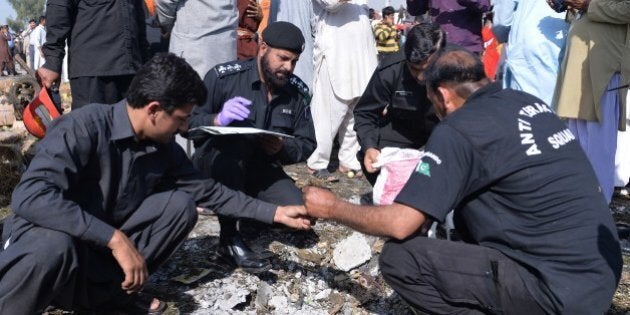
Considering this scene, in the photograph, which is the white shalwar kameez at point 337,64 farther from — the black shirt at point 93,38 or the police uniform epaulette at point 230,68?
the black shirt at point 93,38

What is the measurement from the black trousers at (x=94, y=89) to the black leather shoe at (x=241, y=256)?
1.31 m

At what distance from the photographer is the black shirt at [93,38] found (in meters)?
3.71

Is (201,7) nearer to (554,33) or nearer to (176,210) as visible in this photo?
(176,210)

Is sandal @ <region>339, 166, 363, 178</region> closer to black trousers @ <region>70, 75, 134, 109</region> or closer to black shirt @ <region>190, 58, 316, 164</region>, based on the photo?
black shirt @ <region>190, 58, 316, 164</region>

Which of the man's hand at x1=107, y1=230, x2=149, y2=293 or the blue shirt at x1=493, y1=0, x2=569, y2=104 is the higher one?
the blue shirt at x1=493, y1=0, x2=569, y2=104

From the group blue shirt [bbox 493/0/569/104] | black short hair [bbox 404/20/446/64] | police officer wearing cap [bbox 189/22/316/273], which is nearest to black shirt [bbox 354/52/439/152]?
black short hair [bbox 404/20/446/64]

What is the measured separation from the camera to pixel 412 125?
4.08 meters

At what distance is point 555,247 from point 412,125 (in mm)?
1973

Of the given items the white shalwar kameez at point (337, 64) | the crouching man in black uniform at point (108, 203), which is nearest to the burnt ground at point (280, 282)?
the crouching man in black uniform at point (108, 203)

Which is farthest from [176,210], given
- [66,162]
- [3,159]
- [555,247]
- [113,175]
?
[3,159]

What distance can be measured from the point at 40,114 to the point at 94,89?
0.39 meters

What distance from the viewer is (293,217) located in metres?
2.98

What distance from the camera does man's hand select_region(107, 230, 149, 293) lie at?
2336 millimetres

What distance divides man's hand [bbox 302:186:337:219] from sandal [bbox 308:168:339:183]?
266 cm
